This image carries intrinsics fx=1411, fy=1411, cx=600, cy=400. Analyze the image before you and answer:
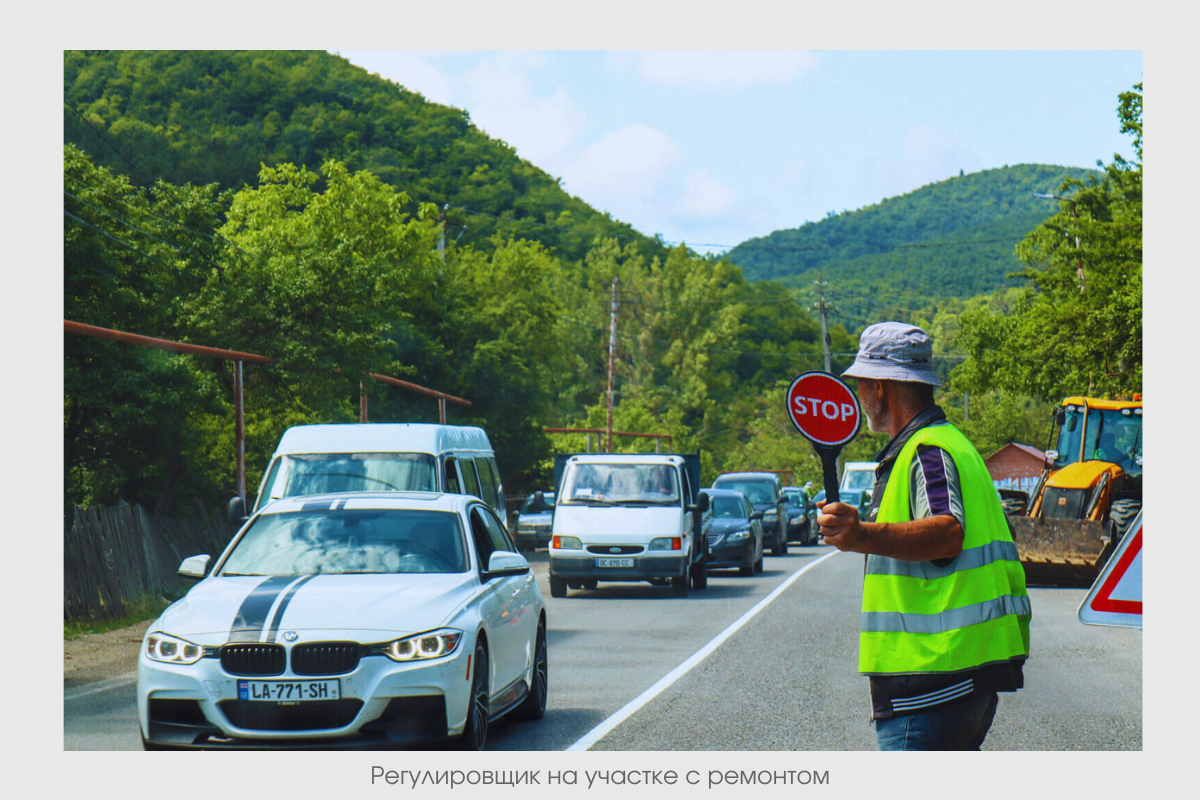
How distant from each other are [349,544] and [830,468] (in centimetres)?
498

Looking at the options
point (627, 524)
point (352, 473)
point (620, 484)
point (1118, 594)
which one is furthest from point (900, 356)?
point (620, 484)

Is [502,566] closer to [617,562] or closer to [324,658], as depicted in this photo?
[324,658]

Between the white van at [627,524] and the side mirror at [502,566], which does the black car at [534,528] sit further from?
the side mirror at [502,566]

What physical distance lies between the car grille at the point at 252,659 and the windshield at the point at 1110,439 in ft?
59.5

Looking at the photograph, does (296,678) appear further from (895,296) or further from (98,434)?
(895,296)

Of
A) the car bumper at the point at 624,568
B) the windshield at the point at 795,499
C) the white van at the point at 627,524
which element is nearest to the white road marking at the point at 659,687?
the car bumper at the point at 624,568

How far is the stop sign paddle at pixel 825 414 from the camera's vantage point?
359 cm

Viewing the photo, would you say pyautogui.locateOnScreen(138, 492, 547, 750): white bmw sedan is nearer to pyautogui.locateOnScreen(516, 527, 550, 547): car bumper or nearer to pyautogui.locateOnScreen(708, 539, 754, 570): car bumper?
pyautogui.locateOnScreen(708, 539, 754, 570): car bumper

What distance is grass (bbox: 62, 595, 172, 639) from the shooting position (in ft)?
50.1

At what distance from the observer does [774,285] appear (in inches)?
4466

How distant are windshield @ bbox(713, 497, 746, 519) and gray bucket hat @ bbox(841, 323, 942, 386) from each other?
22.1 meters

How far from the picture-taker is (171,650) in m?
6.93

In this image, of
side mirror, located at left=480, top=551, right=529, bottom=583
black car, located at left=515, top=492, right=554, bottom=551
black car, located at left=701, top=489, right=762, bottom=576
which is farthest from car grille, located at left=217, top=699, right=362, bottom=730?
black car, located at left=515, top=492, right=554, bottom=551

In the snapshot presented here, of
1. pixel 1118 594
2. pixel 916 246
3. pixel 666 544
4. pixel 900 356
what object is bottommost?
pixel 666 544
